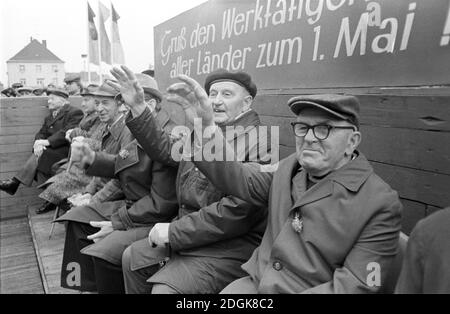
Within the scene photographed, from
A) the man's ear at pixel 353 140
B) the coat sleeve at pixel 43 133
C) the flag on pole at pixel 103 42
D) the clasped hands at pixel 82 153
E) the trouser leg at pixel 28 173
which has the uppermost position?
the flag on pole at pixel 103 42

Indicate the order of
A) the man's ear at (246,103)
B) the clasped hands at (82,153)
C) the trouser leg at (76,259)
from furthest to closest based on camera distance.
Result: 1. the trouser leg at (76,259)
2. the clasped hands at (82,153)
3. the man's ear at (246,103)

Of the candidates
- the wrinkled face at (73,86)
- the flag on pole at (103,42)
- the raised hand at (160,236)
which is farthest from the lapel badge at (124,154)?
the wrinkled face at (73,86)

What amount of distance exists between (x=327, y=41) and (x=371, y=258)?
1461 millimetres

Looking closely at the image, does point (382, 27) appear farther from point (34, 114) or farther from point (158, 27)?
point (34, 114)

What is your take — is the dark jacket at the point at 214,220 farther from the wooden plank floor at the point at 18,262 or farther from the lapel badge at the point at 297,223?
the wooden plank floor at the point at 18,262

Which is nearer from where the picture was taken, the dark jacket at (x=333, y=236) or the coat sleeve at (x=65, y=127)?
the dark jacket at (x=333, y=236)

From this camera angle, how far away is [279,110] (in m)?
2.92

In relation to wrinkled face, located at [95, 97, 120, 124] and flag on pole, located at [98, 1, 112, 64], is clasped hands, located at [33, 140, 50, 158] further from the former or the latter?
flag on pole, located at [98, 1, 112, 64]

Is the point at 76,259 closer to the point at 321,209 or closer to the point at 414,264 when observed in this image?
the point at 321,209

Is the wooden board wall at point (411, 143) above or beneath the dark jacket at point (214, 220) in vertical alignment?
above

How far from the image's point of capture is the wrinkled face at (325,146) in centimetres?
160

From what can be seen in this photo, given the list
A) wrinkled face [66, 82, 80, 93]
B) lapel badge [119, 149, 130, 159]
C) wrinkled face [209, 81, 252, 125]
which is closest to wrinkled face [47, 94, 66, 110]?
wrinkled face [66, 82, 80, 93]

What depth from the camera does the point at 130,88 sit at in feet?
7.64

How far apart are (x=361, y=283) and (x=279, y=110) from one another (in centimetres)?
175
